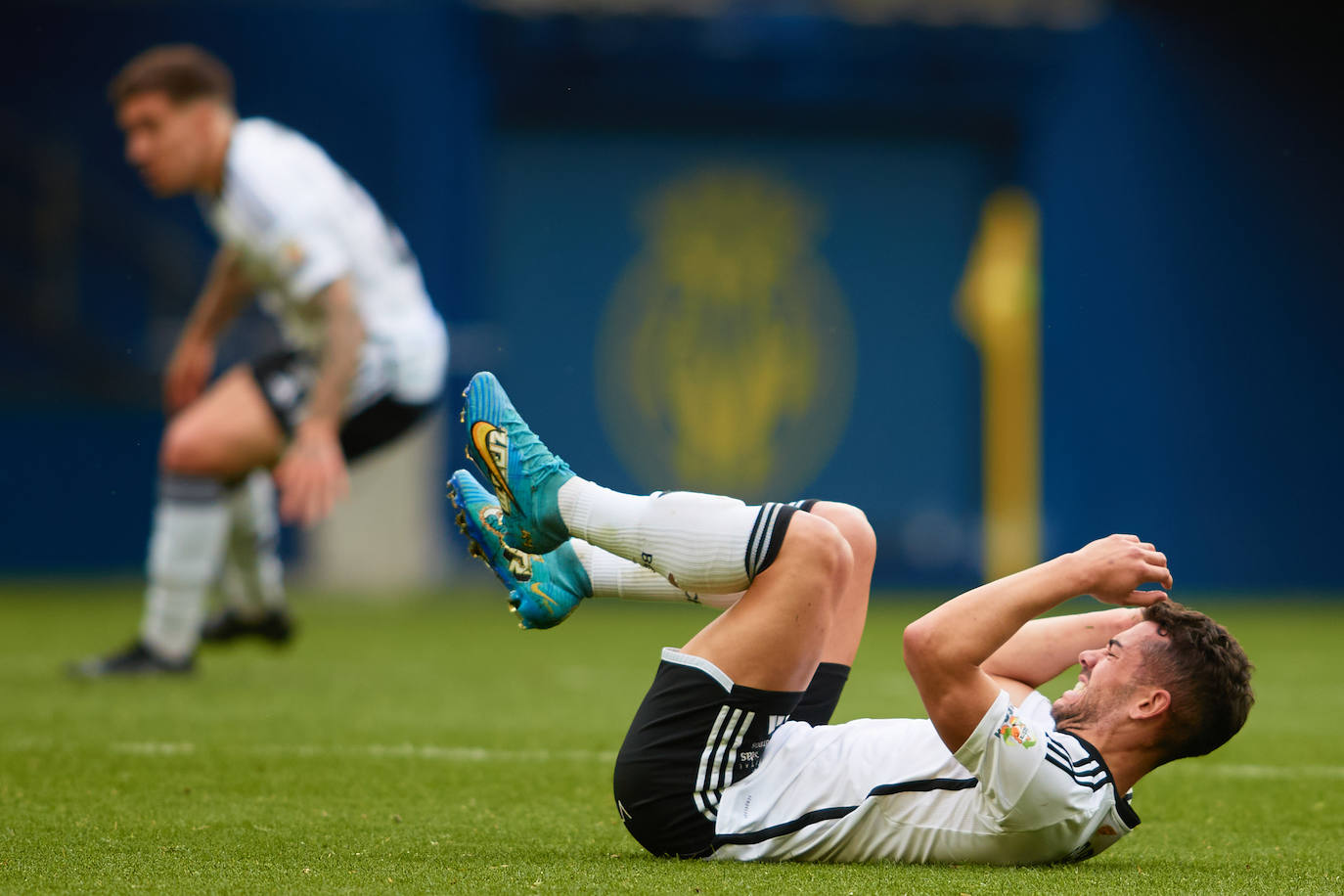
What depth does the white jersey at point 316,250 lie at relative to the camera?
5.34 m

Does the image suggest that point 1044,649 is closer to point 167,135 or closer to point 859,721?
point 859,721

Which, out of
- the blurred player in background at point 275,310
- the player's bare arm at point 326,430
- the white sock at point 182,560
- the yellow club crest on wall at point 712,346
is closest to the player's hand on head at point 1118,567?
the player's bare arm at point 326,430

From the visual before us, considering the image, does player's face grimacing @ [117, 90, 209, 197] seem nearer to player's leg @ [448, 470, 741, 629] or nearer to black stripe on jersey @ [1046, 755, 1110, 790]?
player's leg @ [448, 470, 741, 629]

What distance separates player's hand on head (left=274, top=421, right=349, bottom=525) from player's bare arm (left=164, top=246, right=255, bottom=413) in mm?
1259

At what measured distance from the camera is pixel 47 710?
182 inches

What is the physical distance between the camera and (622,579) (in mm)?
2984

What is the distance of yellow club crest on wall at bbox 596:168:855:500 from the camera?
12695 millimetres

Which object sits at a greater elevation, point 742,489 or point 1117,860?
point 1117,860

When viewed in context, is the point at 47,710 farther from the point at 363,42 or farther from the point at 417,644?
the point at 363,42

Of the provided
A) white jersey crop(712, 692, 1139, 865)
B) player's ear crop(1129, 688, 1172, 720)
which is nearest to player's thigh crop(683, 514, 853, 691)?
white jersey crop(712, 692, 1139, 865)

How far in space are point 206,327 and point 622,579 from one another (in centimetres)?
344

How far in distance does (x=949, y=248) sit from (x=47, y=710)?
9681mm

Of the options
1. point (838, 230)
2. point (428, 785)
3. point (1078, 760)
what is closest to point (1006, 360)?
point (838, 230)

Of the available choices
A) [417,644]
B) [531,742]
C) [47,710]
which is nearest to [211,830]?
[531,742]
